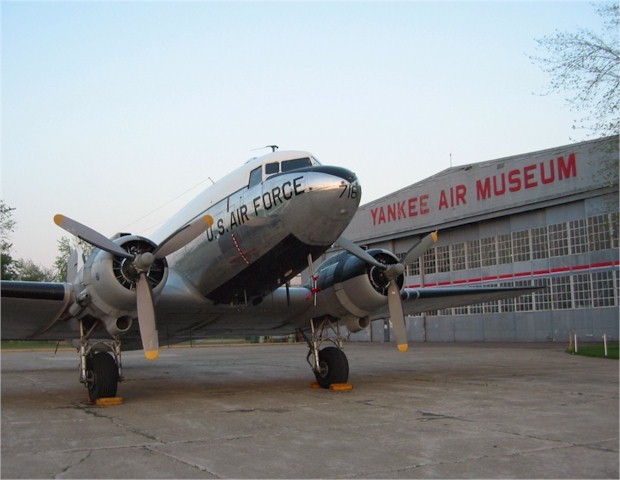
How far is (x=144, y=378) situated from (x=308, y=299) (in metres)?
5.71

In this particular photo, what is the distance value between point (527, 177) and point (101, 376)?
2713 centimetres

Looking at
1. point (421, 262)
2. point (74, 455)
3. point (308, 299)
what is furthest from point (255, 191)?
point (421, 262)

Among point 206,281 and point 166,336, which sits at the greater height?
point 206,281

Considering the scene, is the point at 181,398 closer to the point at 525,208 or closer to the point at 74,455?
the point at 74,455

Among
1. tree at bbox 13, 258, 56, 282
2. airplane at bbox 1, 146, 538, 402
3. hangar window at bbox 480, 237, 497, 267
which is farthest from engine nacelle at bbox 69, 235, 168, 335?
tree at bbox 13, 258, 56, 282

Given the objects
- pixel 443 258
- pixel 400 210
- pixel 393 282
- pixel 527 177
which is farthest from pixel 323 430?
pixel 400 210

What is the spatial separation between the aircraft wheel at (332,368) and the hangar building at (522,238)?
48.1 ft

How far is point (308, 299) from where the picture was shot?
14.2m

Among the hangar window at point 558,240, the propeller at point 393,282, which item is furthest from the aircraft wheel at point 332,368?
the hangar window at point 558,240

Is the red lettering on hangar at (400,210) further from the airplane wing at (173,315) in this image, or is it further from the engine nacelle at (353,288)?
the engine nacelle at (353,288)

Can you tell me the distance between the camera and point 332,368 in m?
12.9

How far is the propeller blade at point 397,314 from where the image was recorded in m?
13.3

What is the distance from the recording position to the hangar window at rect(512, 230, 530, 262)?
108 ft

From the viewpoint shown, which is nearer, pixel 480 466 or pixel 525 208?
pixel 480 466
